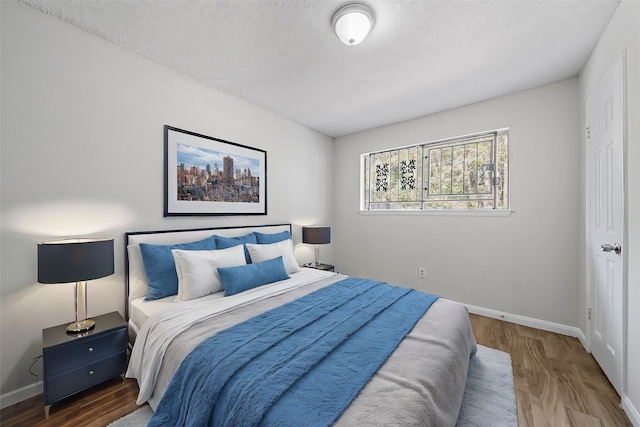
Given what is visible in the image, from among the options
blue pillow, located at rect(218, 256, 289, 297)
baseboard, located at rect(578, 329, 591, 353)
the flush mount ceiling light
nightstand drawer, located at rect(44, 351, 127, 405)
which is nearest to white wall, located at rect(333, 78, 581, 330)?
baseboard, located at rect(578, 329, 591, 353)

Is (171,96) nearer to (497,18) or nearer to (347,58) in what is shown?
(347,58)

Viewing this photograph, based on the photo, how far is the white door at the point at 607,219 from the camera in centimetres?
174

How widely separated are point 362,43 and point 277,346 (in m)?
2.22

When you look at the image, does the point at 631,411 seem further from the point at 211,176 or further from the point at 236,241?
the point at 211,176

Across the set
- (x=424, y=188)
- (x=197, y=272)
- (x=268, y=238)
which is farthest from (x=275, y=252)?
(x=424, y=188)

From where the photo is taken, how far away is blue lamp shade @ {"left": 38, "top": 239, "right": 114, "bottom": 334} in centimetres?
158

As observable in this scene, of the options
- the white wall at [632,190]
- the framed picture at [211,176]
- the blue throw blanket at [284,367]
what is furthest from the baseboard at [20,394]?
the white wall at [632,190]

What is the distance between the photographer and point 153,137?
93.0 inches

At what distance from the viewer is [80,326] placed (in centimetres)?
177

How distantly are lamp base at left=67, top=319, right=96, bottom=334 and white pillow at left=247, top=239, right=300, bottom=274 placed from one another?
4.21ft

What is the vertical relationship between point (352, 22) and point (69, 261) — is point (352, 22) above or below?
above

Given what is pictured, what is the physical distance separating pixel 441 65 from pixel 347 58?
861 millimetres

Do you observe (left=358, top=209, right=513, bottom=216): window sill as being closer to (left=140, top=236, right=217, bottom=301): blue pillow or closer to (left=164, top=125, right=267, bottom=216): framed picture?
(left=164, top=125, right=267, bottom=216): framed picture

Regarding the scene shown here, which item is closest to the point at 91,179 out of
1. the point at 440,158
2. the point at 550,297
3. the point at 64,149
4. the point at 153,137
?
the point at 64,149
